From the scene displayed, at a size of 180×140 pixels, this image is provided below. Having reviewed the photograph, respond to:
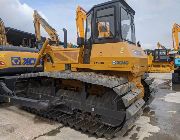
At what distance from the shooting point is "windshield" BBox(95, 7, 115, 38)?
577cm

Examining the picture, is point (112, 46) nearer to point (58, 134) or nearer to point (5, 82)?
point (58, 134)

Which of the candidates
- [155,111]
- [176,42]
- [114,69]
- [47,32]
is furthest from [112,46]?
[176,42]

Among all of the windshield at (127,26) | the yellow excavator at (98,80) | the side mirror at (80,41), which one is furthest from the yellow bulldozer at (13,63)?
the windshield at (127,26)

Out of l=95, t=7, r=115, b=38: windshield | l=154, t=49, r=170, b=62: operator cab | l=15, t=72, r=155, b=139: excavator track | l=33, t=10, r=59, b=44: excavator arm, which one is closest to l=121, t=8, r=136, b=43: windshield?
l=95, t=7, r=115, b=38: windshield

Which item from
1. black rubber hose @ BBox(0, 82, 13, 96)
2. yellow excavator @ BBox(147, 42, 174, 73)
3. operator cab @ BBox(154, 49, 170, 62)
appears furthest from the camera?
operator cab @ BBox(154, 49, 170, 62)

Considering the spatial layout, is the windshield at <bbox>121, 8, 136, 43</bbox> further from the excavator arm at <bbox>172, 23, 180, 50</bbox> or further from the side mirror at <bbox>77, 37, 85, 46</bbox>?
the excavator arm at <bbox>172, 23, 180, 50</bbox>

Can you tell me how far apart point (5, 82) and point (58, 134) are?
2.68 meters

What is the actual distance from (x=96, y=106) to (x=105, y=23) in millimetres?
1914

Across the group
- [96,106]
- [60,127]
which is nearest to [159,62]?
[96,106]

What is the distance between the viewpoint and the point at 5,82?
700 centimetres

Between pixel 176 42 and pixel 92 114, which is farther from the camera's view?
pixel 176 42

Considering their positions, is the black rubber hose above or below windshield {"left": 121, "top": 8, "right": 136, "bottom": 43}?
below

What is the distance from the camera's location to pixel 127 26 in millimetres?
6266

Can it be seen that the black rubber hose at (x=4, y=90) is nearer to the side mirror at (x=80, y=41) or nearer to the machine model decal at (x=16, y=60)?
the machine model decal at (x=16, y=60)
